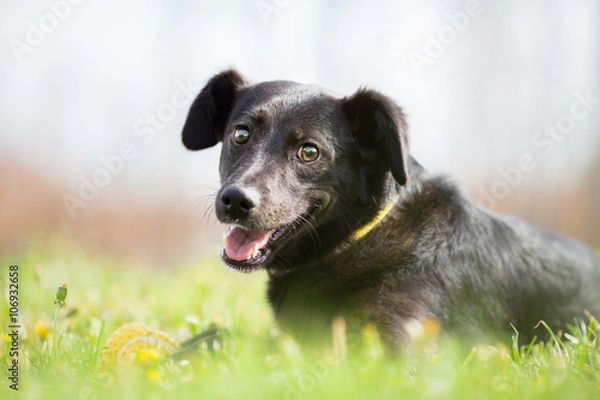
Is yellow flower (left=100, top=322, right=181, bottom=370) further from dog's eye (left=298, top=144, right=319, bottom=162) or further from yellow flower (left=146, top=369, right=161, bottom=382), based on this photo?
dog's eye (left=298, top=144, right=319, bottom=162)

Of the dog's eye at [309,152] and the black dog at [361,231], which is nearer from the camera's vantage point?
the black dog at [361,231]

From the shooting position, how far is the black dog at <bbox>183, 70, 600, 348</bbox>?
3031mm

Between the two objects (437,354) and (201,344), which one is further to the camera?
(201,344)

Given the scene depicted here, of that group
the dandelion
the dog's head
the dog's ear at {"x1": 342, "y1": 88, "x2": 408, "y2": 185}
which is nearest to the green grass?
the dandelion

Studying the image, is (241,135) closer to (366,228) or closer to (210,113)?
(210,113)

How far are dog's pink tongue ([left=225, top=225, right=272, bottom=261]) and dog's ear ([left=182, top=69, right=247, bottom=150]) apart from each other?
0.79 m

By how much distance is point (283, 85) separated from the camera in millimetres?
3436

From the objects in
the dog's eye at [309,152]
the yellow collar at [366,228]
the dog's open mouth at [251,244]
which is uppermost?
the dog's eye at [309,152]

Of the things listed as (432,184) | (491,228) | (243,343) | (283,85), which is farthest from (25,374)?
(491,228)

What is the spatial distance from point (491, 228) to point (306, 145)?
1.05 meters

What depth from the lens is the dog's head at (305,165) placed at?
3.01 metres

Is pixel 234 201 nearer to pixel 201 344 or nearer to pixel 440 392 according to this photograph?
pixel 201 344

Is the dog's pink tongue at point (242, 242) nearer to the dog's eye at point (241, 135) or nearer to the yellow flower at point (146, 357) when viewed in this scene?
the dog's eye at point (241, 135)

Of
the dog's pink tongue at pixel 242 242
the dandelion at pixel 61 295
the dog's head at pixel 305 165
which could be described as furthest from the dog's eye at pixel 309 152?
the dandelion at pixel 61 295
